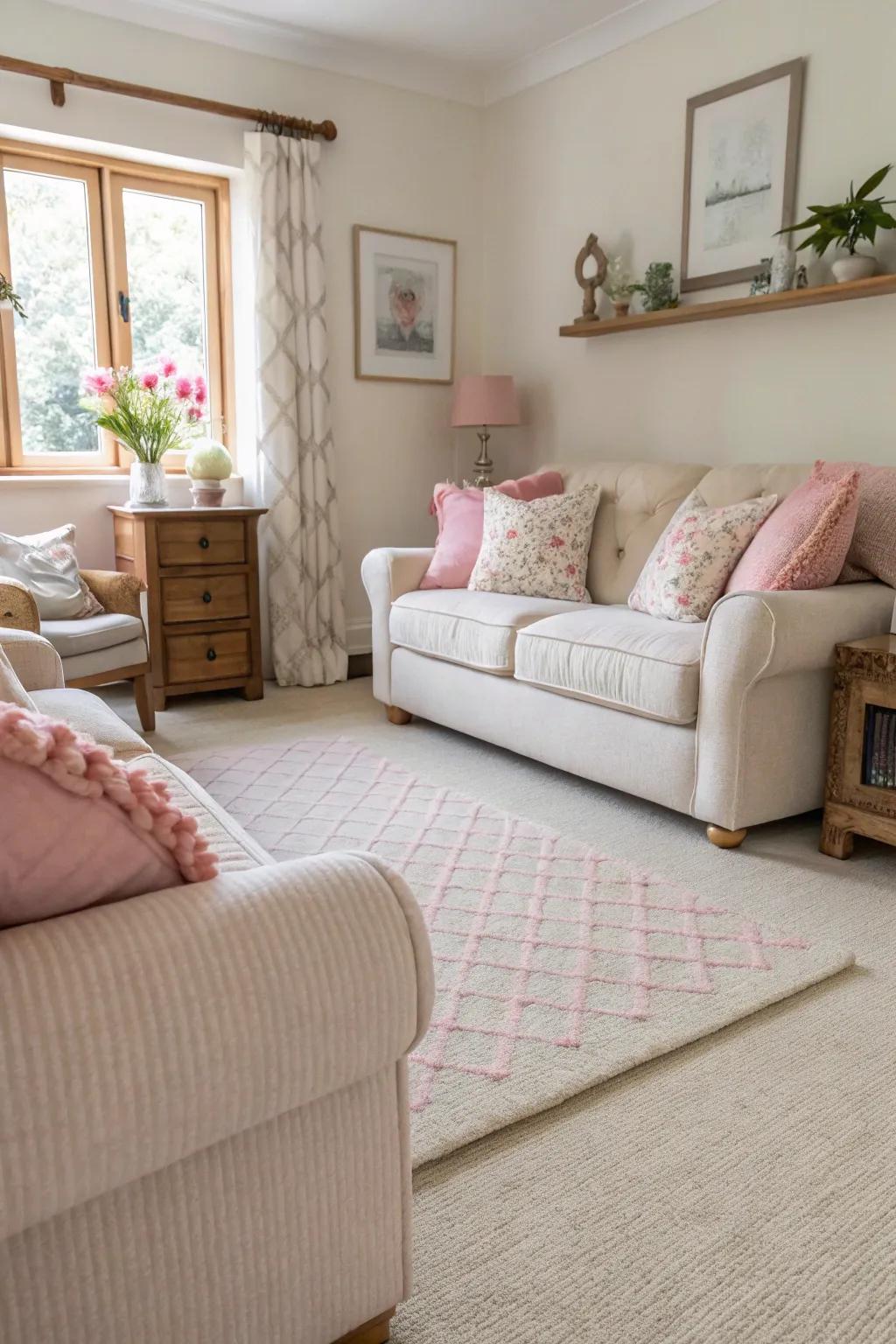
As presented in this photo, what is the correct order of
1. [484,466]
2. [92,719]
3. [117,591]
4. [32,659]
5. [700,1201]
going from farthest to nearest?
1. [484,466]
2. [117,591]
3. [32,659]
4. [92,719]
5. [700,1201]

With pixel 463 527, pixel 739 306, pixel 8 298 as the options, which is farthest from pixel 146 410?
pixel 739 306

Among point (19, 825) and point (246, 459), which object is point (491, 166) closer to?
point (246, 459)

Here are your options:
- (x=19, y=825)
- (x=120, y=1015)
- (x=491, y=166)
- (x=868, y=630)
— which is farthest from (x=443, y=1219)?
(x=491, y=166)

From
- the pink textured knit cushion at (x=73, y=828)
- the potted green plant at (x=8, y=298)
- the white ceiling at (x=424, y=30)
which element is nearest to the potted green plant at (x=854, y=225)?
the white ceiling at (x=424, y=30)

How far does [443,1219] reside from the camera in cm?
128

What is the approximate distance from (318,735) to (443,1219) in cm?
237

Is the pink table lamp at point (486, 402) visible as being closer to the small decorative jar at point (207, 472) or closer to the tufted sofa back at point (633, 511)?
A: the tufted sofa back at point (633, 511)

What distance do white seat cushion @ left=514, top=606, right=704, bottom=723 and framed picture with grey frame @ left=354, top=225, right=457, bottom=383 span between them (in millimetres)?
2070

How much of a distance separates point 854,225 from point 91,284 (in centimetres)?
288

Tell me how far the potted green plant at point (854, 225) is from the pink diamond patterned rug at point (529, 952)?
6.37 feet

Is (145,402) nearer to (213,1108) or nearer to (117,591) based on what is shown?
(117,591)

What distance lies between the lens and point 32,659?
221 cm

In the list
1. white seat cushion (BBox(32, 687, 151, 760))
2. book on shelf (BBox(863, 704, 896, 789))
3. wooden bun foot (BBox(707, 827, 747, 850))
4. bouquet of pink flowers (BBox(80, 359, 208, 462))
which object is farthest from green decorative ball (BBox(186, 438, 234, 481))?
book on shelf (BBox(863, 704, 896, 789))

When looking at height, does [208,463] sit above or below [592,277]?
below
